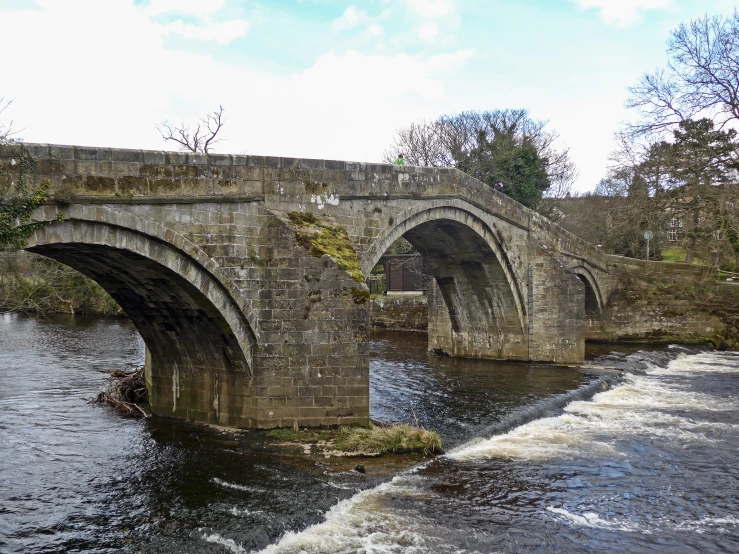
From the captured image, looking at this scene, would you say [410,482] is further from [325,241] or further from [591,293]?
[591,293]

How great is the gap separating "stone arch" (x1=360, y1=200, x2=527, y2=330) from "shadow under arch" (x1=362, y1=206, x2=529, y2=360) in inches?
1.1

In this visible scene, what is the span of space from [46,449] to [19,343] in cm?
1354

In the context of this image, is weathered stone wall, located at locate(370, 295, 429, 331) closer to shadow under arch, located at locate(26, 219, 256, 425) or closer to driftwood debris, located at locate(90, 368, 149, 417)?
driftwood debris, located at locate(90, 368, 149, 417)

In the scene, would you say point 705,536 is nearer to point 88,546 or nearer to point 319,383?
point 319,383

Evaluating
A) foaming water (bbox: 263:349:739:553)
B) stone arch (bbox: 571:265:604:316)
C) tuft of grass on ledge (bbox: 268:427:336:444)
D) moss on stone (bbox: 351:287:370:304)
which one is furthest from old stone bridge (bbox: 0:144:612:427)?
stone arch (bbox: 571:265:604:316)

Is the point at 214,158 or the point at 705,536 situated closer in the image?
the point at 705,536

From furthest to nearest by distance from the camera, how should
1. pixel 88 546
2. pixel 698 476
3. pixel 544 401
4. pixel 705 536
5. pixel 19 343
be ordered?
pixel 19 343, pixel 544 401, pixel 698 476, pixel 705 536, pixel 88 546

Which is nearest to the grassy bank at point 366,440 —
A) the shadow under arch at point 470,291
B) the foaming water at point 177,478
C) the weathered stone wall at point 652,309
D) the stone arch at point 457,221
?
the foaming water at point 177,478

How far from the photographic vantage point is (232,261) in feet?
37.2

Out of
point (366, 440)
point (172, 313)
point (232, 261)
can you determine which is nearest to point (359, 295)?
point (232, 261)

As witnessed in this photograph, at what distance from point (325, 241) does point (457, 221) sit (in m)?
6.65

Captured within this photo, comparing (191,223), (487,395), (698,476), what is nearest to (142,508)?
(191,223)

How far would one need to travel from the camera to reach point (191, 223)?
10.9 m

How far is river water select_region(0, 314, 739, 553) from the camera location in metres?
7.97
